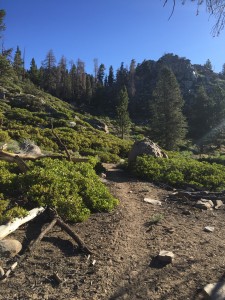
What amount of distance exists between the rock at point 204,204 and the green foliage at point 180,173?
2479 mm

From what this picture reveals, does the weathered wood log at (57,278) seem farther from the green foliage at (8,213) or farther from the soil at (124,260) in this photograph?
the green foliage at (8,213)

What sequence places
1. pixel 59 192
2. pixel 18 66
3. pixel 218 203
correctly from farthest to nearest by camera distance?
pixel 18 66
pixel 218 203
pixel 59 192

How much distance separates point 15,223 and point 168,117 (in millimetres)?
34605

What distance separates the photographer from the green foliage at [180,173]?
44.7 ft

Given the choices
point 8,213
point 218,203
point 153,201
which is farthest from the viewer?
point 218,203

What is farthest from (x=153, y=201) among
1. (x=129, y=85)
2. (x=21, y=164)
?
(x=129, y=85)

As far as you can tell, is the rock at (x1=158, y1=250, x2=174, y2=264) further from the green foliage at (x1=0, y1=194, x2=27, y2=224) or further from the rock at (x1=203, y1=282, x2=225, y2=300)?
the green foliage at (x1=0, y1=194, x2=27, y2=224)

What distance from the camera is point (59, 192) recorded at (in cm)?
834

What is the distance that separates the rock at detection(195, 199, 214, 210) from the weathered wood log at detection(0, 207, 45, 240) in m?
5.35

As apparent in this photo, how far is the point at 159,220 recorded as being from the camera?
8.49m

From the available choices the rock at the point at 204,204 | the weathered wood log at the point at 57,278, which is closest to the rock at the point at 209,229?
the rock at the point at 204,204

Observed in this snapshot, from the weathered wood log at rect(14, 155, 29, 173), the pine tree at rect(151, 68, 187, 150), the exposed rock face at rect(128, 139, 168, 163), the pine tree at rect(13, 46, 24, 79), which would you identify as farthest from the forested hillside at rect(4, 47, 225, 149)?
the weathered wood log at rect(14, 155, 29, 173)

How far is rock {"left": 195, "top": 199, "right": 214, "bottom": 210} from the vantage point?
10.2m

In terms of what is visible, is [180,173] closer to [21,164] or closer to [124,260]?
[21,164]
